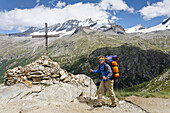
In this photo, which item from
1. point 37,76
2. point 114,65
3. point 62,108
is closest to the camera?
point 62,108

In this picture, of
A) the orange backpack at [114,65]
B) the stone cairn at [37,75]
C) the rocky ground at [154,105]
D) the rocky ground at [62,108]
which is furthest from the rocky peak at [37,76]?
the rocky ground at [154,105]

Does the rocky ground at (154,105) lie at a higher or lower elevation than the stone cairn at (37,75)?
lower

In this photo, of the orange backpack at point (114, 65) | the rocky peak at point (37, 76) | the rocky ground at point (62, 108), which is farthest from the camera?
the rocky peak at point (37, 76)

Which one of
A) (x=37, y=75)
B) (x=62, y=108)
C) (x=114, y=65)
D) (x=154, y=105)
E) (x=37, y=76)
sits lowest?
(x=154, y=105)

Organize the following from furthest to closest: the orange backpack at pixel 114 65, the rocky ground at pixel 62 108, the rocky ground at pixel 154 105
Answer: the orange backpack at pixel 114 65 → the rocky ground at pixel 154 105 → the rocky ground at pixel 62 108

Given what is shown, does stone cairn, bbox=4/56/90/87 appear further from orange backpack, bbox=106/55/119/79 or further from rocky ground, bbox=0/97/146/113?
orange backpack, bbox=106/55/119/79

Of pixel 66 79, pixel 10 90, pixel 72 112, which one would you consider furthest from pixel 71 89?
pixel 10 90

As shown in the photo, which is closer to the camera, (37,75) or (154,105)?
(154,105)

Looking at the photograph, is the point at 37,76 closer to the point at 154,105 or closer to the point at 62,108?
the point at 62,108

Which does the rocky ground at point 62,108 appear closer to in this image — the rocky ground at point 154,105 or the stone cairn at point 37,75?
the rocky ground at point 154,105

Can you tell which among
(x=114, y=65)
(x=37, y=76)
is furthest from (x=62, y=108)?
(x=37, y=76)

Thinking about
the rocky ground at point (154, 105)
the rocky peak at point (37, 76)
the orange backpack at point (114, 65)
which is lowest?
the rocky ground at point (154, 105)

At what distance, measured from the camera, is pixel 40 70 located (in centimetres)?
1253

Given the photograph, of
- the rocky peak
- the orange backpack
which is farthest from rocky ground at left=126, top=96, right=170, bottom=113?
the rocky peak
